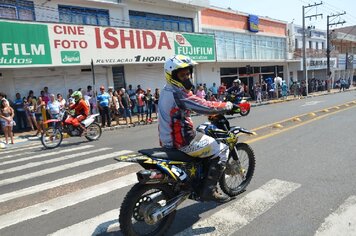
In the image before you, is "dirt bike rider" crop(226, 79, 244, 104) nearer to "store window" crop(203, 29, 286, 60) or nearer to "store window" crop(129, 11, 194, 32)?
"store window" crop(129, 11, 194, 32)

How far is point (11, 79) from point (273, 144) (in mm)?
12502

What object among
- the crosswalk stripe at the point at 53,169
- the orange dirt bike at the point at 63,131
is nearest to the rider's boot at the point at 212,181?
the crosswalk stripe at the point at 53,169

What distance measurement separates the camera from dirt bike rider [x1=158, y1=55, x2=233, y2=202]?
12.6ft

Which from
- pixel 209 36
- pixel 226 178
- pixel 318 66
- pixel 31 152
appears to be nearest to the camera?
pixel 226 178

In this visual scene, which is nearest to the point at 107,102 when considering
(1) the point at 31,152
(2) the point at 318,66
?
(1) the point at 31,152

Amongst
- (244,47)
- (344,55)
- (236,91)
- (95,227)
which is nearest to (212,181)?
(95,227)

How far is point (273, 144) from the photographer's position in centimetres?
848

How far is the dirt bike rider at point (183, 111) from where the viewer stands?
12.6ft

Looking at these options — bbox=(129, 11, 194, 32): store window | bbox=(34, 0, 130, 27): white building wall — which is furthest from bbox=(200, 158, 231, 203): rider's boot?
bbox=(129, 11, 194, 32): store window

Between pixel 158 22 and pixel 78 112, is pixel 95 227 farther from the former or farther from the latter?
pixel 158 22

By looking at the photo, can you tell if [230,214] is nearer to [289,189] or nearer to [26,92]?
[289,189]

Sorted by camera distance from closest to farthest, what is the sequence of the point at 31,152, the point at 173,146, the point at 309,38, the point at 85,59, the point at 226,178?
the point at 173,146 → the point at 226,178 → the point at 31,152 → the point at 85,59 → the point at 309,38

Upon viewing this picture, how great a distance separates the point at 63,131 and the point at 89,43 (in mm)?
7199

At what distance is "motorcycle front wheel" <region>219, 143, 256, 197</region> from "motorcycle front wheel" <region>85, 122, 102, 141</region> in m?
7.31
